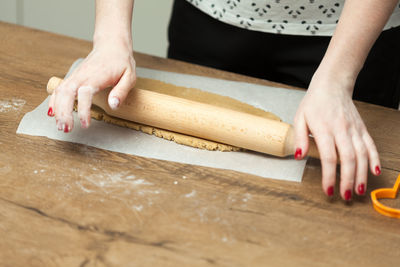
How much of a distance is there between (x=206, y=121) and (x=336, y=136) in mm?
240

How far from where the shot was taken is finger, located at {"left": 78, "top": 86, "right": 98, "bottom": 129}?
81 cm

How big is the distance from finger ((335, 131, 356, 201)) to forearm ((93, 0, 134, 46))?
0.49m

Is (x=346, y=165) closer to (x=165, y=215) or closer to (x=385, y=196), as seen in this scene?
(x=385, y=196)

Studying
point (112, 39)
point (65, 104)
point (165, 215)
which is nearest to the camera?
point (165, 215)

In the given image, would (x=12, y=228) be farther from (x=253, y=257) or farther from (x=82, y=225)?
(x=253, y=257)

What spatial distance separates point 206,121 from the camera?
86cm

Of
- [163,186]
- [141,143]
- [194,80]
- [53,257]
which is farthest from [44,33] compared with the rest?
[53,257]

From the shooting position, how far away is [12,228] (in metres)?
0.66

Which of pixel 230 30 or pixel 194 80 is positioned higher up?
pixel 230 30

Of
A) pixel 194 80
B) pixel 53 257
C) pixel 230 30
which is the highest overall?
pixel 230 30

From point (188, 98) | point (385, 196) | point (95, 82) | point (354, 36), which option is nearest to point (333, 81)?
point (354, 36)

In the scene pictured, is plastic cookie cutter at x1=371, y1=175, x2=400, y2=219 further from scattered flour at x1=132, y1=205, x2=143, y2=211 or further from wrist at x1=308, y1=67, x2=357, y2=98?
scattered flour at x1=132, y1=205, x2=143, y2=211

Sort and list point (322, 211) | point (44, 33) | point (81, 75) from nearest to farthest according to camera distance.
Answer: point (322, 211) → point (81, 75) → point (44, 33)

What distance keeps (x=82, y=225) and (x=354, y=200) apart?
45 centimetres
